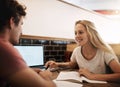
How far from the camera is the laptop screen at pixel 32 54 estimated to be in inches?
76.7

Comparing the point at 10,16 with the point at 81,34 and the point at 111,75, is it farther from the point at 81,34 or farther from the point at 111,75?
the point at 81,34

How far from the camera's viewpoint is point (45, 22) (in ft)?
7.85

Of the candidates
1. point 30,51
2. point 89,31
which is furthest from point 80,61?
point 30,51

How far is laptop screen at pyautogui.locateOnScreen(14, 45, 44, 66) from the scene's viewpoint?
76.7 inches

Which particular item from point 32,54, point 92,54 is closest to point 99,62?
point 92,54

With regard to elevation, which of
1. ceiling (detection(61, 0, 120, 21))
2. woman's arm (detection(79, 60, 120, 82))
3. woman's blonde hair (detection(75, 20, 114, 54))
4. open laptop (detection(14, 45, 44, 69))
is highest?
ceiling (detection(61, 0, 120, 21))

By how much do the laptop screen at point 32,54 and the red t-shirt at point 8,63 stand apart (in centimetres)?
106

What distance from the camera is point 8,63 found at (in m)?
0.83

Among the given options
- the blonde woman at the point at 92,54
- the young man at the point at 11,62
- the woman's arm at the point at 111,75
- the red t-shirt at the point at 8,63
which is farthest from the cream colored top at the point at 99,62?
the red t-shirt at the point at 8,63

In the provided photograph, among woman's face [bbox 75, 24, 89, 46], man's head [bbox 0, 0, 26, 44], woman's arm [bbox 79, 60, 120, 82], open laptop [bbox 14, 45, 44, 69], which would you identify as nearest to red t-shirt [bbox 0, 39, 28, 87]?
man's head [bbox 0, 0, 26, 44]

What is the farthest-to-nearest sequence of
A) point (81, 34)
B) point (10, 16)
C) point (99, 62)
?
point (81, 34)
point (99, 62)
point (10, 16)

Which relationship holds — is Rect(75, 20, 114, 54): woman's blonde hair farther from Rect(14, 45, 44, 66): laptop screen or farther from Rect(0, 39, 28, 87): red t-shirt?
Rect(0, 39, 28, 87): red t-shirt

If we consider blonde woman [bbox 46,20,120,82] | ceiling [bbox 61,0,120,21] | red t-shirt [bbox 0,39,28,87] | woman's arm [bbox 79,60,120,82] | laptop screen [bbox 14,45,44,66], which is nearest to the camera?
red t-shirt [bbox 0,39,28,87]

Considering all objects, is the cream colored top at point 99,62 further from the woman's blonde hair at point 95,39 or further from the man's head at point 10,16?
the man's head at point 10,16
